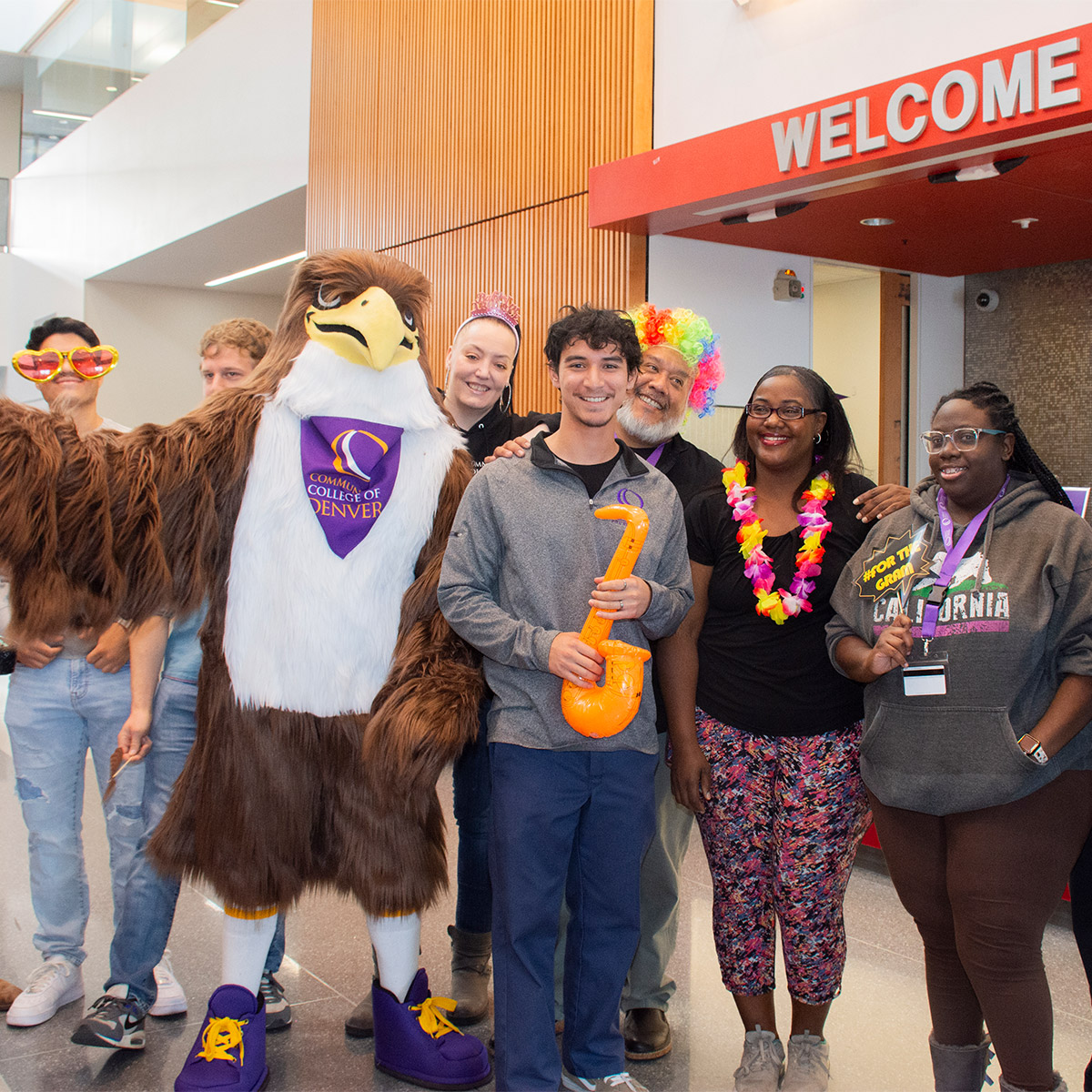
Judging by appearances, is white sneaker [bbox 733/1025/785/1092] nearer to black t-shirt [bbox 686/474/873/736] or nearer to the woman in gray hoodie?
the woman in gray hoodie

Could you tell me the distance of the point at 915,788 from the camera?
1.92 metres

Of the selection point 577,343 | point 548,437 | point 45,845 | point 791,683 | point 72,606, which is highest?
point 577,343

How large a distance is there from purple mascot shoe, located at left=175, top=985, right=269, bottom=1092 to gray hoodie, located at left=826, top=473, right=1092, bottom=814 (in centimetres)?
135

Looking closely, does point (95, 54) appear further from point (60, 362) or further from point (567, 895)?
point (567, 895)

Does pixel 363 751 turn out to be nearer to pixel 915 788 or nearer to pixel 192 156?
pixel 915 788

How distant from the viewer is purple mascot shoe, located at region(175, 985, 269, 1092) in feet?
7.08

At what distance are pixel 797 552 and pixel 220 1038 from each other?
1.53 meters

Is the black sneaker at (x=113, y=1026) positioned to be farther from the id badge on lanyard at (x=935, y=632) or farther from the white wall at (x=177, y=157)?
the white wall at (x=177, y=157)

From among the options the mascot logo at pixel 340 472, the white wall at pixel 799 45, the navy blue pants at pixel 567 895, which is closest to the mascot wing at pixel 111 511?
the mascot logo at pixel 340 472

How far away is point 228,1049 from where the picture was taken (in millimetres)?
2189

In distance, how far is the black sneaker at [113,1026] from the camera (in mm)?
2395

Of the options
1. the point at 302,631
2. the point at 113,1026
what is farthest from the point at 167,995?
the point at 302,631

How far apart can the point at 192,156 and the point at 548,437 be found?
8039 millimetres

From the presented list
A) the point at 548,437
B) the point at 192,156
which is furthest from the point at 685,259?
the point at 192,156
